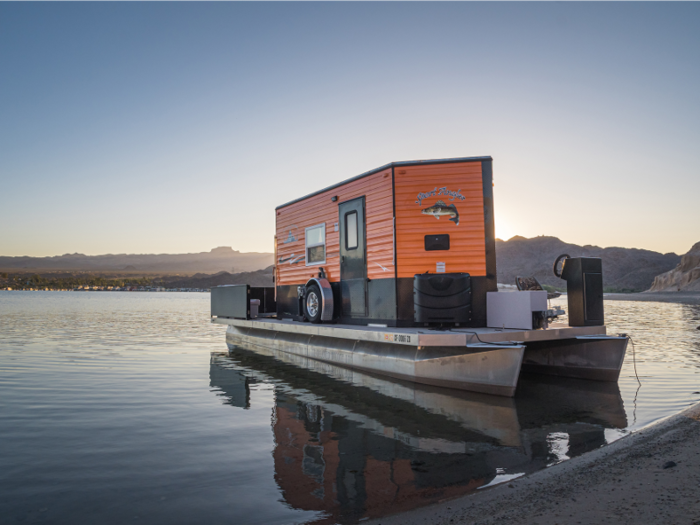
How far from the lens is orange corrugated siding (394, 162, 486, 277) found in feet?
29.0

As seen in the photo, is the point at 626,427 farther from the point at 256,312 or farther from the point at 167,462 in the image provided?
the point at 256,312

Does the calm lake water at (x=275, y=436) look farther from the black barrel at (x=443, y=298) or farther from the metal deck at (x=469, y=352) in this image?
the black barrel at (x=443, y=298)

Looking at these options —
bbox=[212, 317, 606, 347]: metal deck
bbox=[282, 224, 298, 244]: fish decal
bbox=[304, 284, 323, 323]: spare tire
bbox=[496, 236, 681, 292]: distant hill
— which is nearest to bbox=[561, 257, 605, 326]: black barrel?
bbox=[212, 317, 606, 347]: metal deck

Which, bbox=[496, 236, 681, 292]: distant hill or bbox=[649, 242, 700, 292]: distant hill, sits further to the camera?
bbox=[496, 236, 681, 292]: distant hill

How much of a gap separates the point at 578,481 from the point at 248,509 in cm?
252

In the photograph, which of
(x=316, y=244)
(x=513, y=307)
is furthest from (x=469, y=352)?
(x=316, y=244)

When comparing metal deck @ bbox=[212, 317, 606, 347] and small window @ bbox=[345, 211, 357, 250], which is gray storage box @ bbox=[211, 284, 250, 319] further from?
small window @ bbox=[345, 211, 357, 250]

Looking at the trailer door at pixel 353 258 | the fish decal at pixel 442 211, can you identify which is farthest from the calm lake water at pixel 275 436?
the fish decal at pixel 442 211

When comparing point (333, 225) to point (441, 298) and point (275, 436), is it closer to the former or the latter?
point (441, 298)

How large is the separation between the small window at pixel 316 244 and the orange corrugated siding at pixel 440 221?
9.59ft

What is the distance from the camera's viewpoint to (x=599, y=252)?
13062cm

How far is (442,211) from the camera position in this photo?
29.4ft

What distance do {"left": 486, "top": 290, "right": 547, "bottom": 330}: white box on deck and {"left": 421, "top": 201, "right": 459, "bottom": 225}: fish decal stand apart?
1491mm

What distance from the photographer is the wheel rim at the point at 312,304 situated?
36.7ft
